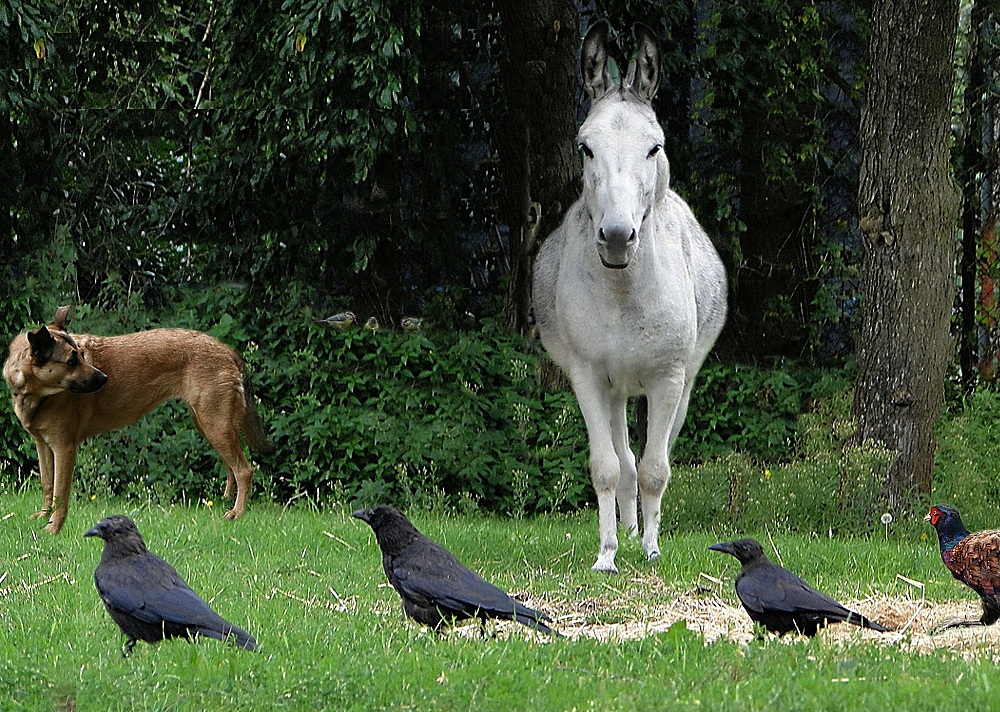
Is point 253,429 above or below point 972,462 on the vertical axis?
above

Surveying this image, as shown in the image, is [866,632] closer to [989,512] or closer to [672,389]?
[672,389]

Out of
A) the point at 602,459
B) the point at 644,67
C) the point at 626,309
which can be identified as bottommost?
the point at 602,459

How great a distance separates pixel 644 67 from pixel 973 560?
325 centimetres

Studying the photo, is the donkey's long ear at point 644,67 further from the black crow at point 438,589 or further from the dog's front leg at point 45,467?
the dog's front leg at point 45,467

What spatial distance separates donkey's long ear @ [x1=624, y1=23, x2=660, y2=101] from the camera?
763 centimetres

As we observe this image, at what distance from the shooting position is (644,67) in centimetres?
765

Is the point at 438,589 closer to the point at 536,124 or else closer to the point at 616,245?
the point at 616,245

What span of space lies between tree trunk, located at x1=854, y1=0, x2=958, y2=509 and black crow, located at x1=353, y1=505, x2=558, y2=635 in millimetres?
4727

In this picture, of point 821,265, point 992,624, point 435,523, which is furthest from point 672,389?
point 821,265

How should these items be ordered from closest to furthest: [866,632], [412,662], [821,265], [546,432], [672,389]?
[412,662] → [866,632] → [672,389] → [546,432] → [821,265]

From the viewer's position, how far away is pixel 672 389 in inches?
308

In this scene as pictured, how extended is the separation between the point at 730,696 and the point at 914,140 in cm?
617

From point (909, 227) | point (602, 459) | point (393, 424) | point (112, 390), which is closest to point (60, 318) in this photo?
point (112, 390)

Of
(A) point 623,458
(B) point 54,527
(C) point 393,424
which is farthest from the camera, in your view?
(C) point 393,424
